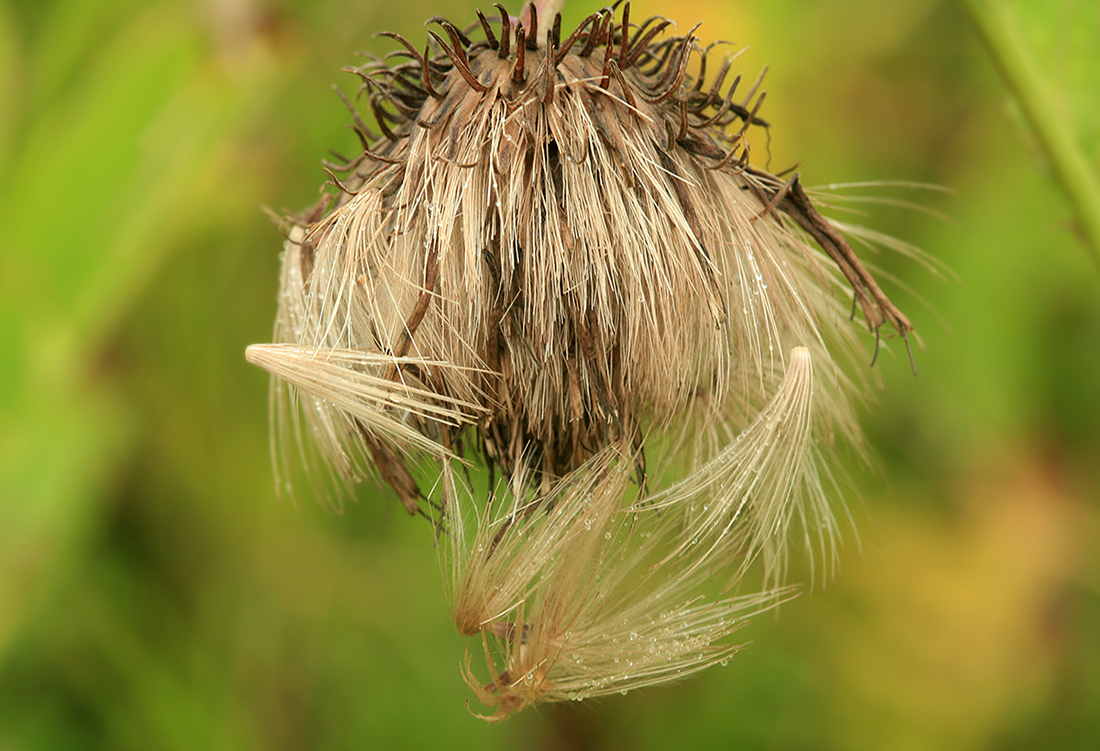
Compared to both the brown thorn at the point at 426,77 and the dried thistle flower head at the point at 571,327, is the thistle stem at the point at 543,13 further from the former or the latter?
the brown thorn at the point at 426,77

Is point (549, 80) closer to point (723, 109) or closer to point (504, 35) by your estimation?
point (504, 35)

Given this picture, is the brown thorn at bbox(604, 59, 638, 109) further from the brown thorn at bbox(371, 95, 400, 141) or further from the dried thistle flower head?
the brown thorn at bbox(371, 95, 400, 141)

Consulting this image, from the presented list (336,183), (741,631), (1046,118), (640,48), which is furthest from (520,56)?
(741,631)

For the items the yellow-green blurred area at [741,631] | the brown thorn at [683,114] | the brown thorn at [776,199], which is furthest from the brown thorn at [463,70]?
the yellow-green blurred area at [741,631]

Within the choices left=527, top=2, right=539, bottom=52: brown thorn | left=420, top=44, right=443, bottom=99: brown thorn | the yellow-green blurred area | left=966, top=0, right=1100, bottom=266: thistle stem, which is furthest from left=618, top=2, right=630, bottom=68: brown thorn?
the yellow-green blurred area

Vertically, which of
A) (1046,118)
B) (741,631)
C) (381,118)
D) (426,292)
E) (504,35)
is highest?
(1046,118)

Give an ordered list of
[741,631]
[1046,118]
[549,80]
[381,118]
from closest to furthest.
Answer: [549,80]
[381,118]
[1046,118]
[741,631]

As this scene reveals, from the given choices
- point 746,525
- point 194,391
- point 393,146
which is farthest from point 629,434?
point 194,391

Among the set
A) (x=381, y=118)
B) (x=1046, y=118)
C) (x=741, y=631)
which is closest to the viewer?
(x=381, y=118)
